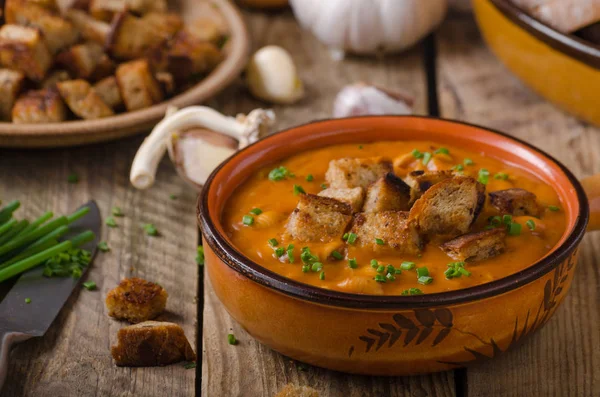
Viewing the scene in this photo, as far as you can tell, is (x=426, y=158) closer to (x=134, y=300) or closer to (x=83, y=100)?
(x=134, y=300)

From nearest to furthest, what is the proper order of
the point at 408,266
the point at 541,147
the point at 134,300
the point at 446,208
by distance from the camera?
1. the point at 408,266
2. the point at 446,208
3. the point at 134,300
4. the point at 541,147

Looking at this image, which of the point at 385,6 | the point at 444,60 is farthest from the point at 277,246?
the point at 444,60

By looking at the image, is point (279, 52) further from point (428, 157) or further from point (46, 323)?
point (46, 323)

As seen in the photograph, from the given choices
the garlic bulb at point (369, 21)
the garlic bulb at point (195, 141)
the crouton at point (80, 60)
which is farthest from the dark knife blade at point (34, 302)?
the garlic bulb at point (369, 21)

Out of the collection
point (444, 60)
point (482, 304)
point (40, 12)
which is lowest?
point (444, 60)

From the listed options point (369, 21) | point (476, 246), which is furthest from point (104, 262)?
point (369, 21)
